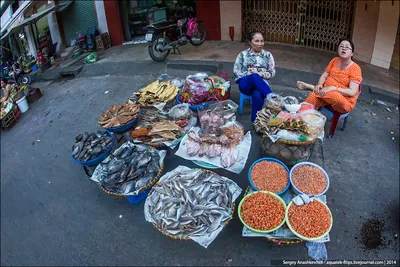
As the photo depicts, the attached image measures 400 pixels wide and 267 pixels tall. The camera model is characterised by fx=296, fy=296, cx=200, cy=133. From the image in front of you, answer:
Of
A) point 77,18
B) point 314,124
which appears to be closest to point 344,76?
point 314,124

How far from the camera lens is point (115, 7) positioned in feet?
25.6

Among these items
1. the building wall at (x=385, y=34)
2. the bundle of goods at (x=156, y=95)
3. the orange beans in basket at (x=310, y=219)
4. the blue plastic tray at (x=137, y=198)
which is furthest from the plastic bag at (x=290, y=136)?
the building wall at (x=385, y=34)

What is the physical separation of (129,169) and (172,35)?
4.59 m

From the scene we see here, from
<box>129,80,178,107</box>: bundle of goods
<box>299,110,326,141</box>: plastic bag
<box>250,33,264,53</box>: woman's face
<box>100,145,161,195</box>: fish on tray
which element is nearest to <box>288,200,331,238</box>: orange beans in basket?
<box>299,110,326,141</box>: plastic bag

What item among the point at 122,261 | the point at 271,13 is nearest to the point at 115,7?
the point at 271,13

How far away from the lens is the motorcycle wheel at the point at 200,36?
723 cm

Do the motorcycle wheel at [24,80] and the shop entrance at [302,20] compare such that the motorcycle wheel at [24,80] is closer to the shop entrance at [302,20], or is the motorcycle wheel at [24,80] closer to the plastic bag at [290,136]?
the shop entrance at [302,20]

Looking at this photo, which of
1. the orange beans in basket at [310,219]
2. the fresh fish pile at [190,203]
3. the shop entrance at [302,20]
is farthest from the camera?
the shop entrance at [302,20]

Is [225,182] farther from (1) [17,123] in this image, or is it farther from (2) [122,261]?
(1) [17,123]

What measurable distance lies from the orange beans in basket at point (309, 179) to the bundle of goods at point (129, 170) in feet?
4.97

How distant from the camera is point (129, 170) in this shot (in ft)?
10.9

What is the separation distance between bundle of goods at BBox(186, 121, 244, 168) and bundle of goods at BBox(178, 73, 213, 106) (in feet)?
2.62

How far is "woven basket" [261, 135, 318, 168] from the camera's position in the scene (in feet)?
10.9

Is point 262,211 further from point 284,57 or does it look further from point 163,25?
point 163,25
